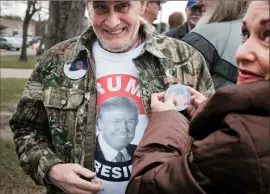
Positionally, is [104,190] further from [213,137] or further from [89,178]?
[213,137]

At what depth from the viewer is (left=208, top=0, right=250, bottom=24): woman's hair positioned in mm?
2514

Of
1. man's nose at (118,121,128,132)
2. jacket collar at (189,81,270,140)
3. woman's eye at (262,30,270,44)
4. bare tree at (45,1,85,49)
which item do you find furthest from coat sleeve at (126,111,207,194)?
bare tree at (45,1,85,49)

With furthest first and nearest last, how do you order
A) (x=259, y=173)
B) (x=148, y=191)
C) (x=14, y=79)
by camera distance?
(x=14, y=79), (x=148, y=191), (x=259, y=173)

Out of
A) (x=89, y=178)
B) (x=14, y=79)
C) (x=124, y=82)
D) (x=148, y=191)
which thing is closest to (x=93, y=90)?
(x=124, y=82)

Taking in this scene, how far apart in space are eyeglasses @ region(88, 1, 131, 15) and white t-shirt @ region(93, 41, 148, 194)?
276 millimetres

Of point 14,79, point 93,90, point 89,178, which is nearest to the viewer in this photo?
point 89,178

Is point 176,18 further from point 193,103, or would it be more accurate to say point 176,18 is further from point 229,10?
point 193,103

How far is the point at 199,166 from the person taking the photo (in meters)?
1.08

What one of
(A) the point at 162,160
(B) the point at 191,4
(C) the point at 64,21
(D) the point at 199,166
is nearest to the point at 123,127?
(A) the point at 162,160

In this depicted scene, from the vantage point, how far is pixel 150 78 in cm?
191

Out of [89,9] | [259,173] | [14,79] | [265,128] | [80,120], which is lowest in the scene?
[14,79]

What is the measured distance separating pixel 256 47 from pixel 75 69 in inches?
41.3

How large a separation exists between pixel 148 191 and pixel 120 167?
2.21ft

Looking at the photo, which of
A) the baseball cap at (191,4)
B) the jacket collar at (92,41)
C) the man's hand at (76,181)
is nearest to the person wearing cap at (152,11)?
the baseball cap at (191,4)
